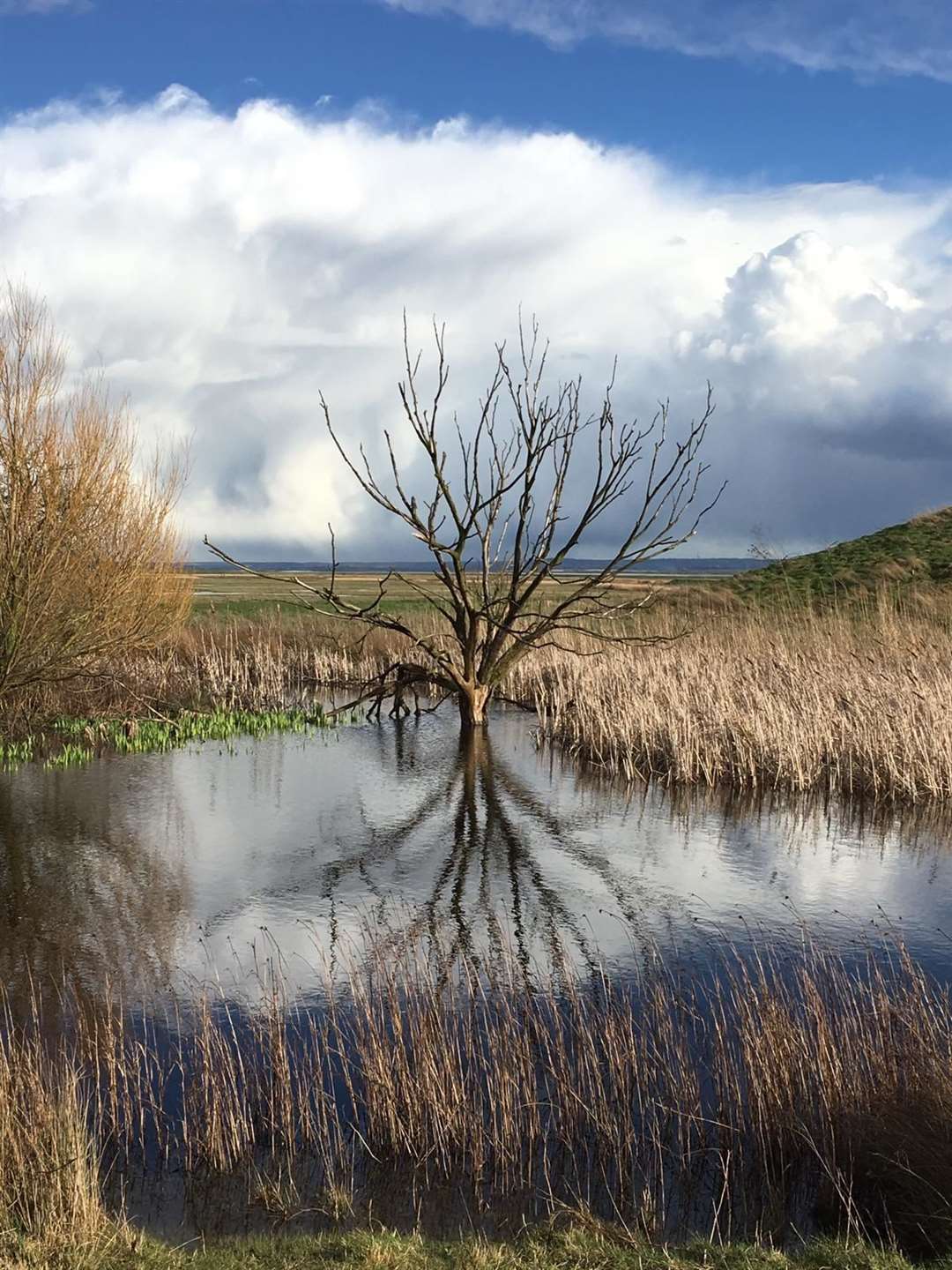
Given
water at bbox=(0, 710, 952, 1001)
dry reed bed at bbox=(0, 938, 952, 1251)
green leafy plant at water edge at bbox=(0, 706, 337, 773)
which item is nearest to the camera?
dry reed bed at bbox=(0, 938, 952, 1251)

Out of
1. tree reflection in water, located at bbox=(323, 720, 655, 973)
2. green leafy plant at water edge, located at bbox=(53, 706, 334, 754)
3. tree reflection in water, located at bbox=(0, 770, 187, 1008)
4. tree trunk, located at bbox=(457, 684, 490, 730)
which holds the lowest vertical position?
tree reflection in water, located at bbox=(0, 770, 187, 1008)

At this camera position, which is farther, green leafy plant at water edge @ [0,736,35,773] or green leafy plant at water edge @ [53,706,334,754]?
green leafy plant at water edge @ [53,706,334,754]

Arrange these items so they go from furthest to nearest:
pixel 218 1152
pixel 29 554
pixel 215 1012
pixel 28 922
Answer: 1. pixel 29 554
2. pixel 28 922
3. pixel 215 1012
4. pixel 218 1152

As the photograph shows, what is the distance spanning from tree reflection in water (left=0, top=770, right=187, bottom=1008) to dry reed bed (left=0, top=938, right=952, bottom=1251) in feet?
4.15

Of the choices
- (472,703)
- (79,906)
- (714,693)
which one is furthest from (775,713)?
(79,906)

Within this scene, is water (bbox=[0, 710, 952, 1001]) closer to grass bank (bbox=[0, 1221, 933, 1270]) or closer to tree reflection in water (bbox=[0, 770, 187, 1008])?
tree reflection in water (bbox=[0, 770, 187, 1008])

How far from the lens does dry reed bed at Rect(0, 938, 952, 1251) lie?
14.2 ft

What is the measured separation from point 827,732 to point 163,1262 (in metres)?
10.9

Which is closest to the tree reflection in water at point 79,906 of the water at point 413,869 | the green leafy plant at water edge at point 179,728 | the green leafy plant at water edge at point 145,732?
the water at point 413,869

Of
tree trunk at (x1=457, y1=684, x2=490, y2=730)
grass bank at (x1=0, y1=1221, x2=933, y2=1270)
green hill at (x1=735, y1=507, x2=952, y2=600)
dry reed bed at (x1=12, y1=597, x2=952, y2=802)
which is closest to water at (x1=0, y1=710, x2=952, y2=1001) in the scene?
dry reed bed at (x1=12, y1=597, x2=952, y2=802)

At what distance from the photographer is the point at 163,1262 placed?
3904mm

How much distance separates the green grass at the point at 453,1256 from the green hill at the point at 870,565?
26054 millimetres

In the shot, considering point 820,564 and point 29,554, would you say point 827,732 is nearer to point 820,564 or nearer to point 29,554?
point 29,554

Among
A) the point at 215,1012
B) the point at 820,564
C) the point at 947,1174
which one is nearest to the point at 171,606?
the point at 215,1012
